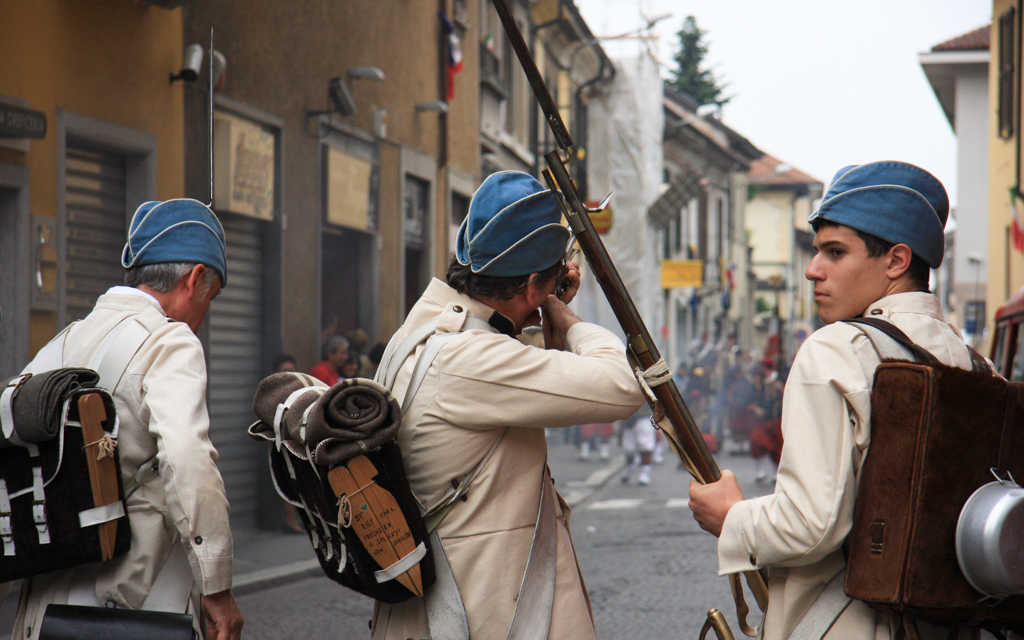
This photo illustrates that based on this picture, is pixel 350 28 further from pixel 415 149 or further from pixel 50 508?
pixel 50 508

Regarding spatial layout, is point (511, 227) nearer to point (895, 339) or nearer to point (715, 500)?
point (715, 500)

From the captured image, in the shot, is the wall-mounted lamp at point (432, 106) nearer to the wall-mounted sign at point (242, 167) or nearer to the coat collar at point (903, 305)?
the wall-mounted sign at point (242, 167)

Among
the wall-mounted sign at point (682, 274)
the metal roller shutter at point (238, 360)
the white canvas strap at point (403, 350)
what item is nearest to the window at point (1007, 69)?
the wall-mounted sign at point (682, 274)

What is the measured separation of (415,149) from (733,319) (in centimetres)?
3774

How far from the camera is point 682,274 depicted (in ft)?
93.7

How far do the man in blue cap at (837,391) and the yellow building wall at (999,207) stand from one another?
1688 cm

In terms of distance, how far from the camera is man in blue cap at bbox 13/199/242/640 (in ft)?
8.57

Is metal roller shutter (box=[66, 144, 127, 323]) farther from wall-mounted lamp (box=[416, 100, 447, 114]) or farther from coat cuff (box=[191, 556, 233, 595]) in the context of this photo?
wall-mounted lamp (box=[416, 100, 447, 114])

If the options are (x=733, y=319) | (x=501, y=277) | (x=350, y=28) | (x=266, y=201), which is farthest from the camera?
(x=733, y=319)

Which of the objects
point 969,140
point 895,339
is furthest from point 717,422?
point 895,339

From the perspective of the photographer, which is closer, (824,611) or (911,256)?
(824,611)

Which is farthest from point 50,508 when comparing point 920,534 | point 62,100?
point 62,100

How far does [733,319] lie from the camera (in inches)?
1983

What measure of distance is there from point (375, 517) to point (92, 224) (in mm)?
6700
